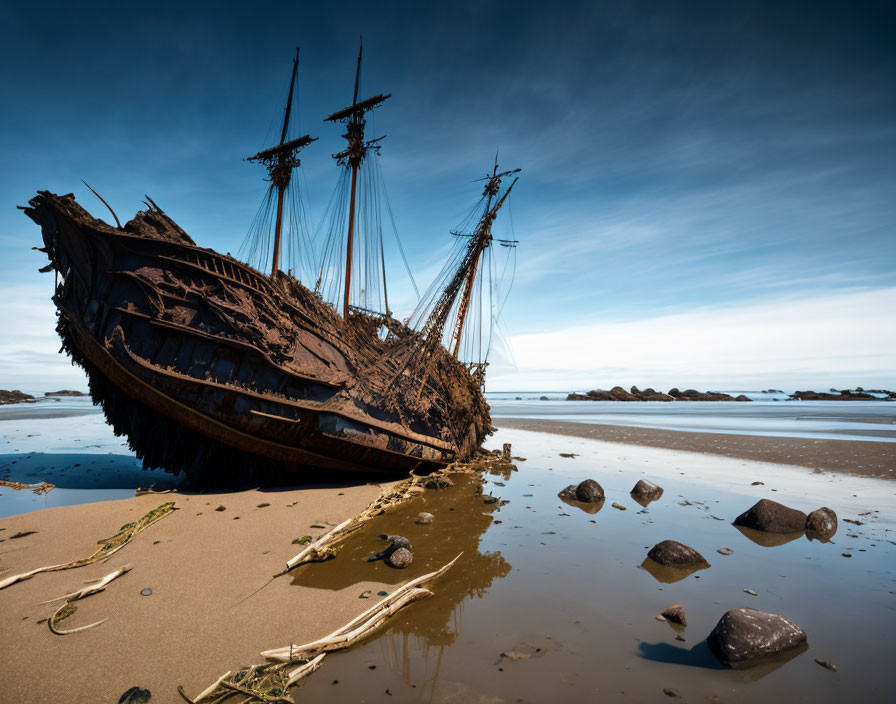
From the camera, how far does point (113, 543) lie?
17.2 ft

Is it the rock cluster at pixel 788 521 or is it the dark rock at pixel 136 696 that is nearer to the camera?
the dark rock at pixel 136 696

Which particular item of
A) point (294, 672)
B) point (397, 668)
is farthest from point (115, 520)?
point (397, 668)

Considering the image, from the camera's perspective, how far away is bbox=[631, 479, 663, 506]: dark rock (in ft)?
27.7

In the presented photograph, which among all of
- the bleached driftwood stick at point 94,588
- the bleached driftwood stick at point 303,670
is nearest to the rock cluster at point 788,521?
the bleached driftwood stick at point 303,670

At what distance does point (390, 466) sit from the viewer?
984 cm

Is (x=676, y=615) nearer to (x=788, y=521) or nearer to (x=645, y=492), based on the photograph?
(x=788, y=521)

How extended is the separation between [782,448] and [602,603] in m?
15.3

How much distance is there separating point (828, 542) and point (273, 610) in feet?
25.7

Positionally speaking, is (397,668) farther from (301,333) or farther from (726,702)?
(301,333)

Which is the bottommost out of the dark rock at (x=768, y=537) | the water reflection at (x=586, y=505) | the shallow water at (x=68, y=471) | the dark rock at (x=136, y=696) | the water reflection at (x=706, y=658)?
the shallow water at (x=68, y=471)

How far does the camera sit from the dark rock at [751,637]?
10.7ft

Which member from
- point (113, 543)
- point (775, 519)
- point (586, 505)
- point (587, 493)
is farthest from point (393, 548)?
point (775, 519)

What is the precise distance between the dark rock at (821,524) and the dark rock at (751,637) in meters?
3.90

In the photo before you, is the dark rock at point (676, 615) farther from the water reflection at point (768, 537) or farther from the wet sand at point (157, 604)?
the water reflection at point (768, 537)
